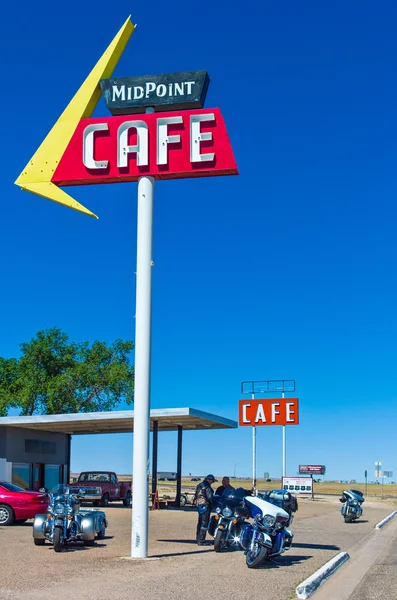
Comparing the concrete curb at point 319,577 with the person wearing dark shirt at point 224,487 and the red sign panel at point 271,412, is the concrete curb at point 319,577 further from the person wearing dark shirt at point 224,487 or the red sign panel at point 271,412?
the red sign panel at point 271,412

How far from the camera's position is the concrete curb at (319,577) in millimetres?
10688

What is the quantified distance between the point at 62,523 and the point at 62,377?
45661mm

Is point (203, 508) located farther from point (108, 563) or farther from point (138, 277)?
point (138, 277)

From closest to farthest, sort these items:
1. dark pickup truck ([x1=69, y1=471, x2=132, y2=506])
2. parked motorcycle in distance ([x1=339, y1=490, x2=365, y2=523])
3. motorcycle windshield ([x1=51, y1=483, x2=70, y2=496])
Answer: motorcycle windshield ([x1=51, y1=483, x2=70, y2=496]) < parked motorcycle in distance ([x1=339, y1=490, x2=365, y2=523]) < dark pickup truck ([x1=69, y1=471, x2=132, y2=506])

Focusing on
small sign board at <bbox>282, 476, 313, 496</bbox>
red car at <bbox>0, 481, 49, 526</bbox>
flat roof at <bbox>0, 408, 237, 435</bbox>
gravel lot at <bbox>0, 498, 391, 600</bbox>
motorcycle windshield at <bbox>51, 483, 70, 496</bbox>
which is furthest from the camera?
small sign board at <bbox>282, 476, 313, 496</bbox>

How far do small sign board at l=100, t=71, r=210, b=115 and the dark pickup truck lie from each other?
21.6 metres

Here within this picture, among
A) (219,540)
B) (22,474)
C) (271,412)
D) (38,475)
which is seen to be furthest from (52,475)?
(219,540)

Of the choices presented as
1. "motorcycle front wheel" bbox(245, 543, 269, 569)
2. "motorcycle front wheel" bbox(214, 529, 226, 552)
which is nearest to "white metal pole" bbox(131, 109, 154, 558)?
"motorcycle front wheel" bbox(214, 529, 226, 552)

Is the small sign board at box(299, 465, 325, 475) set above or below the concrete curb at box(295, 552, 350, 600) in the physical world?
below

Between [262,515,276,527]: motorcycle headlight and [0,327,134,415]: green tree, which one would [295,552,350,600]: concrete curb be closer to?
[262,515,276,527]: motorcycle headlight

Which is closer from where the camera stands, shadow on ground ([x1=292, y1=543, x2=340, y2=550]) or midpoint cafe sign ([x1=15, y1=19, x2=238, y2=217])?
midpoint cafe sign ([x1=15, y1=19, x2=238, y2=217])

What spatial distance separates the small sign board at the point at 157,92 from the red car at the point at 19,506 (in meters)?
11.2

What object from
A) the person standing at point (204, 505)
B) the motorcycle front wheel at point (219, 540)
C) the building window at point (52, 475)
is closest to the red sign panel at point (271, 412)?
the building window at point (52, 475)

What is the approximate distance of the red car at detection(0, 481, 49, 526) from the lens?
853 inches
